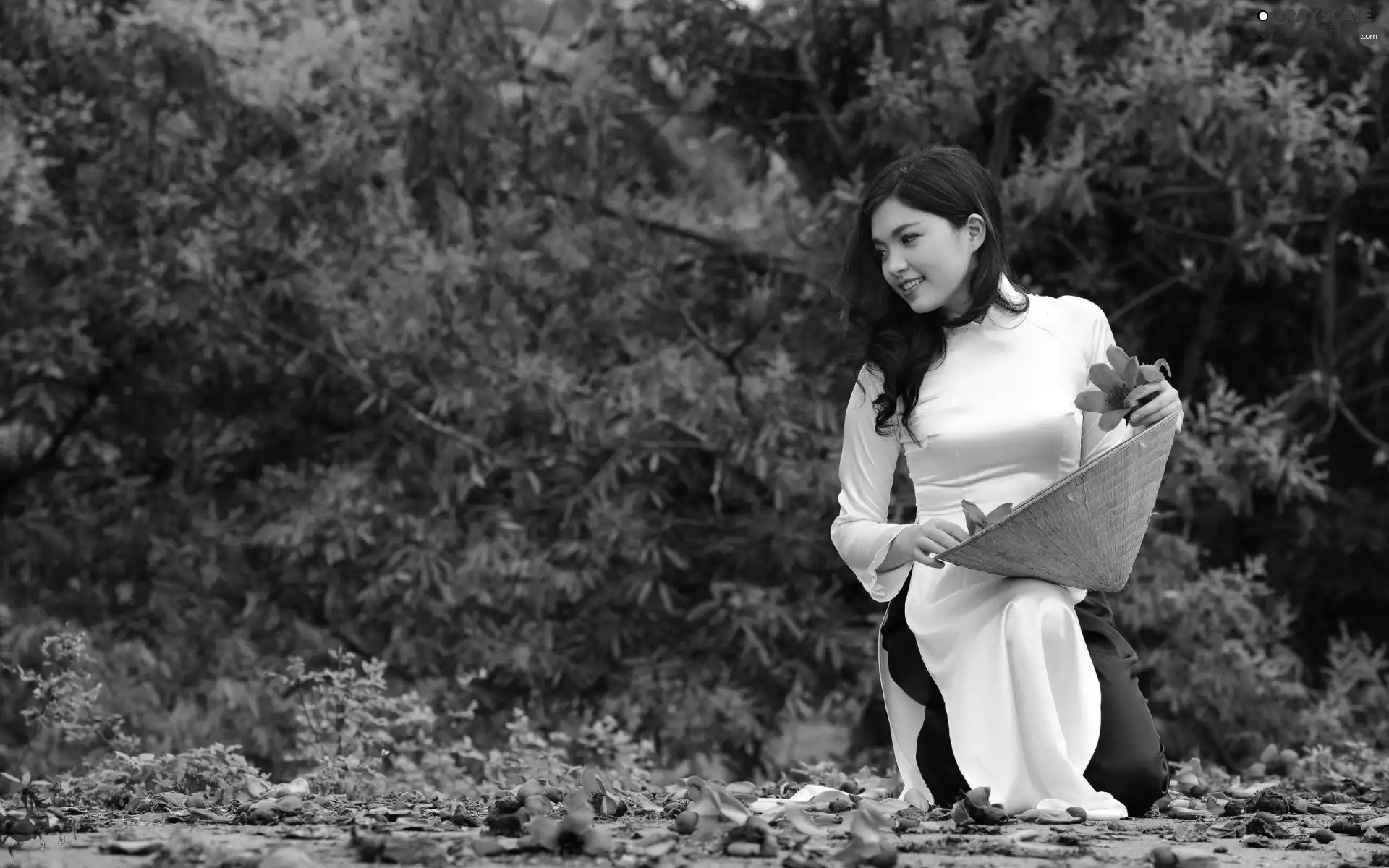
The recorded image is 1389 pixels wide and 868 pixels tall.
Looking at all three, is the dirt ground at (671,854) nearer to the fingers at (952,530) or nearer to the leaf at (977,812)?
the leaf at (977,812)

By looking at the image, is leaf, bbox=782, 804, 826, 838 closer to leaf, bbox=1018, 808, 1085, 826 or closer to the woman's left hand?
leaf, bbox=1018, 808, 1085, 826

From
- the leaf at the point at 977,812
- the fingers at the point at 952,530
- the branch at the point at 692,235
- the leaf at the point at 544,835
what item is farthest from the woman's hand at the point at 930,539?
the branch at the point at 692,235

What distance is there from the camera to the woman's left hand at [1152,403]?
3.23 metres

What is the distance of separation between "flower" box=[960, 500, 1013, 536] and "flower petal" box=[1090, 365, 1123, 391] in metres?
0.31

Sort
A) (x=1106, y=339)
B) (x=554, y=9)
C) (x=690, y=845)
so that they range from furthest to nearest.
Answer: (x=554, y=9)
(x=1106, y=339)
(x=690, y=845)

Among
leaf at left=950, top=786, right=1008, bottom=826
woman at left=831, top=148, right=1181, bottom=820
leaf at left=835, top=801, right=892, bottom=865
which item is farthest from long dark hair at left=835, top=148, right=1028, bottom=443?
leaf at left=835, top=801, right=892, bottom=865

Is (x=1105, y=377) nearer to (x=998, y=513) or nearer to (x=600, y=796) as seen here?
(x=998, y=513)

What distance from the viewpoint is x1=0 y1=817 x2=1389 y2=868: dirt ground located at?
90.0 inches

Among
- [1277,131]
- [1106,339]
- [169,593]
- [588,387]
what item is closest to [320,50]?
[588,387]

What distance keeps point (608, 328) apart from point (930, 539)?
352 centimetres

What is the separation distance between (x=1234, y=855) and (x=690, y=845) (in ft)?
2.86

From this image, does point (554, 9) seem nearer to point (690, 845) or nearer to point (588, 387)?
point (588, 387)

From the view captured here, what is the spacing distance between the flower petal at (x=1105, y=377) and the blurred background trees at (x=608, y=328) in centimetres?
284

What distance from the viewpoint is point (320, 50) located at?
6793mm
